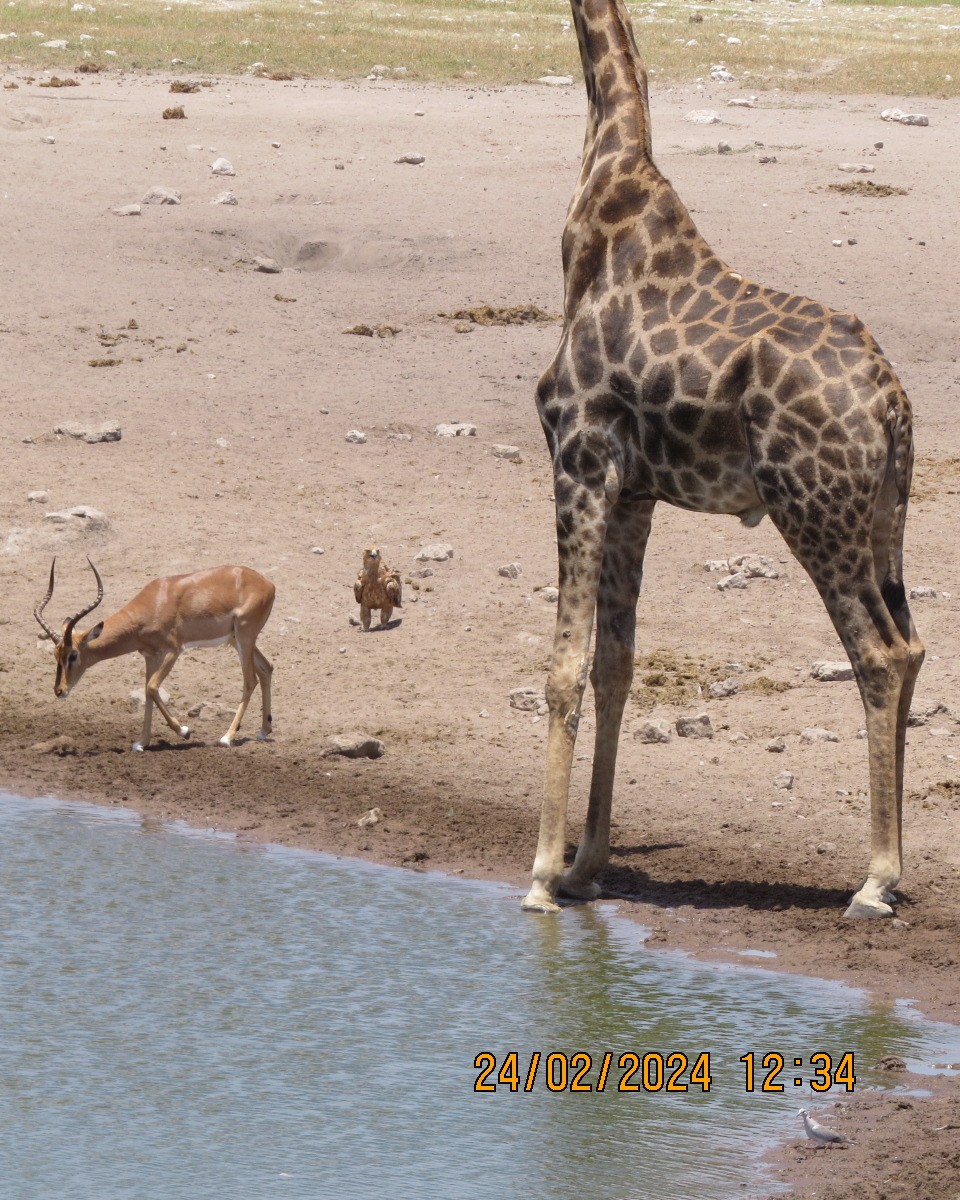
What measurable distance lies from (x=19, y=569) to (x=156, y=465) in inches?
71.0

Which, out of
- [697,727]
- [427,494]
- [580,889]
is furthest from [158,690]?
[580,889]

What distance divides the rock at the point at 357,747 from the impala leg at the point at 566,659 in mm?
2534

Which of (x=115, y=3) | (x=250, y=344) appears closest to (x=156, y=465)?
(x=250, y=344)

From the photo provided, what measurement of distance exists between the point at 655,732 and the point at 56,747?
342cm

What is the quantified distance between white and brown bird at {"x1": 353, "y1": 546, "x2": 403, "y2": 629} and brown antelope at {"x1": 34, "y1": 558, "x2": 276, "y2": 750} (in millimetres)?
651

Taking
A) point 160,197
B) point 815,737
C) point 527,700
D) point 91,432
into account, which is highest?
point 160,197

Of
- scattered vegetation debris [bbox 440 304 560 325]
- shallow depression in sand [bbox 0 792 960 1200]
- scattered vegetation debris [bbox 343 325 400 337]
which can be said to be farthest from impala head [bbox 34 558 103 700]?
scattered vegetation debris [bbox 440 304 560 325]

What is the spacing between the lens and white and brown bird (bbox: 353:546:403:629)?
1262 cm

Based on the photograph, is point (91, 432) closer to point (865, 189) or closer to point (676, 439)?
point (676, 439)

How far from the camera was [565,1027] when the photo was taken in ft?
24.9

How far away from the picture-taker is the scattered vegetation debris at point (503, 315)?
712 inches

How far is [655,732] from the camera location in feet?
36.9

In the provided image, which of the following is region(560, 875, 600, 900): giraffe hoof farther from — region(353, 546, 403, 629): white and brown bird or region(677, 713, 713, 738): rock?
region(353, 546, 403, 629): white and brown bird
